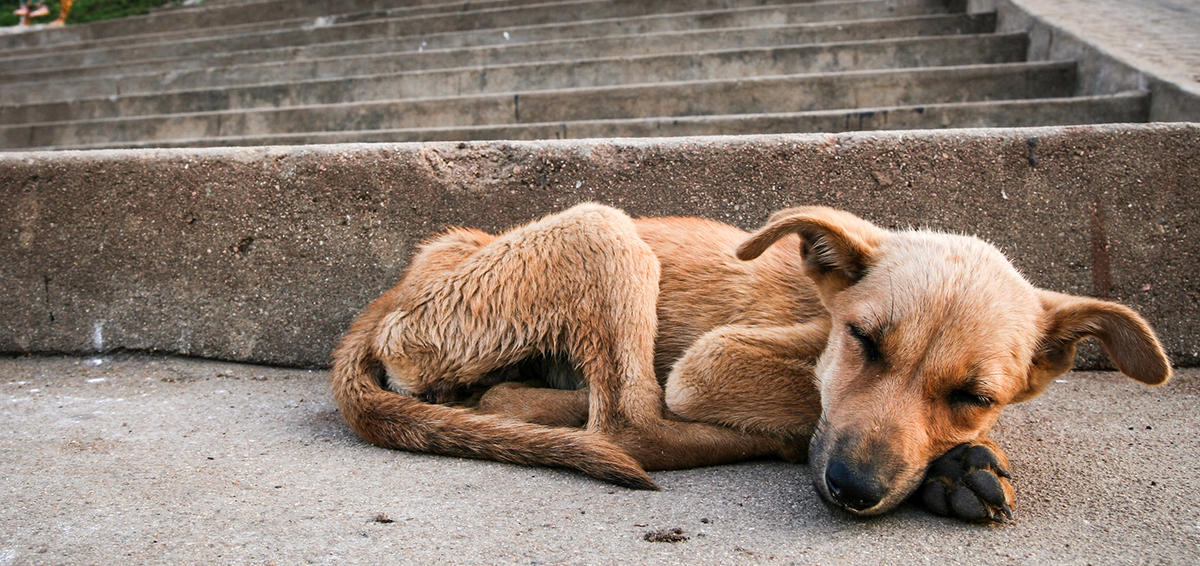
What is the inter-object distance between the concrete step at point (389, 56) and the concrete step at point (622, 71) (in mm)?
883

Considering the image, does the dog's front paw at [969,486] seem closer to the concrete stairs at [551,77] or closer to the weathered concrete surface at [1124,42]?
the weathered concrete surface at [1124,42]

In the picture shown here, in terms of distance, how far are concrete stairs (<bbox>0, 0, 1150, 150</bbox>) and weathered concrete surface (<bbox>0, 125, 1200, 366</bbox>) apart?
1928 millimetres

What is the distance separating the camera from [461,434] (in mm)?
3518

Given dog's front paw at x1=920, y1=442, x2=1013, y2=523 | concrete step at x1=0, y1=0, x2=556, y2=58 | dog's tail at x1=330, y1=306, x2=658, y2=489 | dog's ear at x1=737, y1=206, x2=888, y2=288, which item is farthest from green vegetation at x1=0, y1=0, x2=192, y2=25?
dog's front paw at x1=920, y1=442, x2=1013, y2=523

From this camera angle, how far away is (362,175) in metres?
4.87

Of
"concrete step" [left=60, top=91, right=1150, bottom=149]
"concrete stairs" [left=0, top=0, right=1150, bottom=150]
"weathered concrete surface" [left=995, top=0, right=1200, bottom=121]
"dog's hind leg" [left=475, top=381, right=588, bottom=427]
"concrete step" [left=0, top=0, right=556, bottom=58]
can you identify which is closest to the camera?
"dog's hind leg" [left=475, top=381, right=588, bottom=427]

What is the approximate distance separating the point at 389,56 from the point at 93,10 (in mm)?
13879

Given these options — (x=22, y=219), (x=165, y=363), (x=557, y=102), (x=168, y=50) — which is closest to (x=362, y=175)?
(x=165, y=363)

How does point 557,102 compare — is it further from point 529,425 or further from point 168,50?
point 168,50

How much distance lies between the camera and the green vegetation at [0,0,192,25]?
19.2 meters

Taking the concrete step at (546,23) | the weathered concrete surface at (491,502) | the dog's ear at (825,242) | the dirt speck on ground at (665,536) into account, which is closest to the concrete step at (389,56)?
the concrete step at (546,23)

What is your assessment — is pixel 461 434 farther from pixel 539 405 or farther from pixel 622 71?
pixel 622 71

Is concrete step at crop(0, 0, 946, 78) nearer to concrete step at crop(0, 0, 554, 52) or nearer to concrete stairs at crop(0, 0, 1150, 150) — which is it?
concrete stairs at crop(0, 0, 1150, 150)

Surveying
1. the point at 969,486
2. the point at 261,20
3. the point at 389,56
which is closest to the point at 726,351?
the point at 969,486
